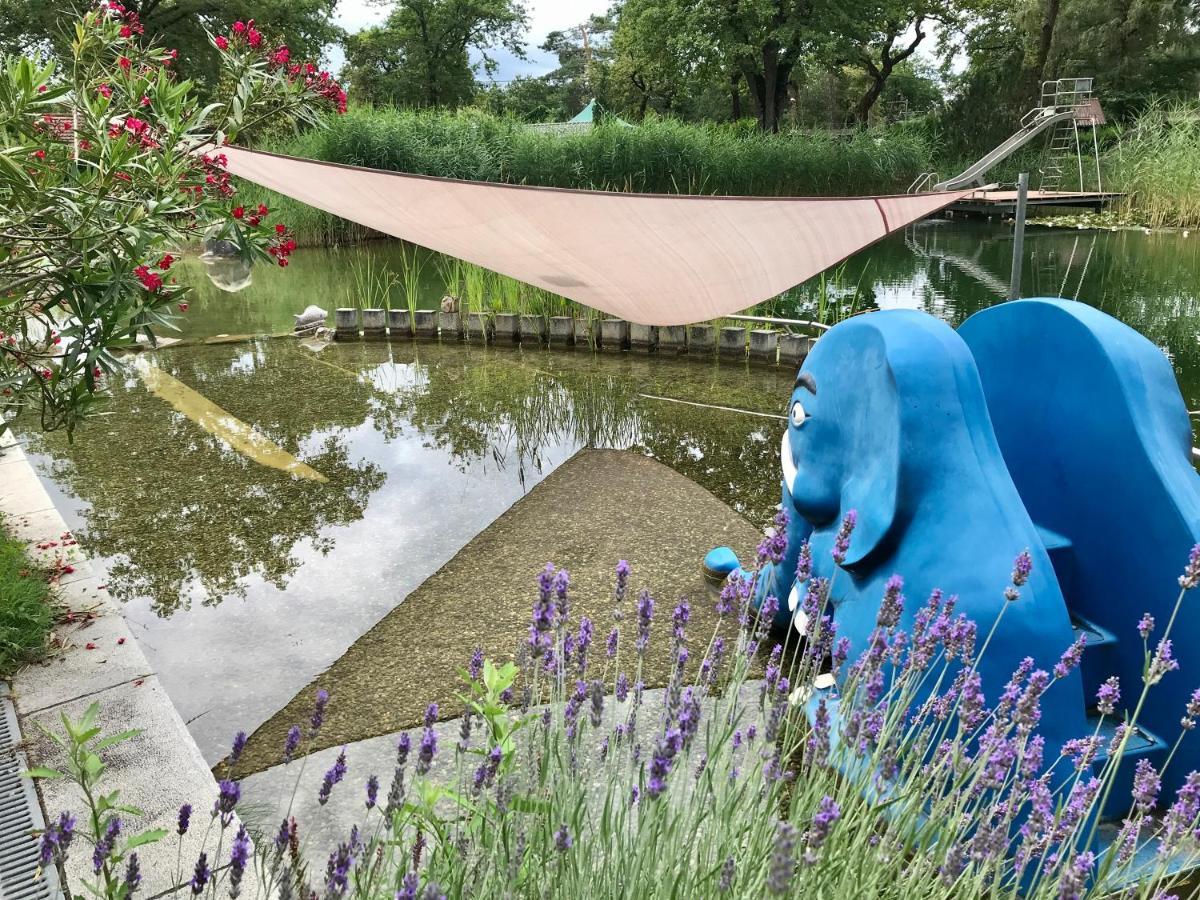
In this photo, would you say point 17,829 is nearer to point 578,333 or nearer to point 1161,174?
point 578,333

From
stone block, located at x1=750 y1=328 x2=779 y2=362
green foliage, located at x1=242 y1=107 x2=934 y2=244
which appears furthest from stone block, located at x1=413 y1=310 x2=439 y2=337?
green foliage, located at x1=242 y1=107 x2=934 y2=244

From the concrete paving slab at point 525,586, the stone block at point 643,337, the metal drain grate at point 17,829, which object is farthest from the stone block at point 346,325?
the metal drain grate at point 17,829

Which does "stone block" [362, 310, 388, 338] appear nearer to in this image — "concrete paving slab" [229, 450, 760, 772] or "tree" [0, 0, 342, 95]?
"concrete paving slab" [229, 450, 760, 772]

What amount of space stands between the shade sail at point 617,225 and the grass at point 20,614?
179cm

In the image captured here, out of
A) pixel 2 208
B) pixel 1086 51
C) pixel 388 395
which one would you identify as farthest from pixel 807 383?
pixel 1086 51

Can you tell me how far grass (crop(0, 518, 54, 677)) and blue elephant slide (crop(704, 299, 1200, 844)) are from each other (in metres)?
2.17

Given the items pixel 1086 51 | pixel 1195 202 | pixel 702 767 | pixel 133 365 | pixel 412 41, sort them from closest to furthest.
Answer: pixel 702 767 → pixel 133 365 → pixel 1195 202 → pixel 1086 51 → pixel 412 41

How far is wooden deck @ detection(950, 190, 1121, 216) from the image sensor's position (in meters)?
15.8

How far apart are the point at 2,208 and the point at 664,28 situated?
2176 cm

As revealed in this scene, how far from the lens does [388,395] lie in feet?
19.0

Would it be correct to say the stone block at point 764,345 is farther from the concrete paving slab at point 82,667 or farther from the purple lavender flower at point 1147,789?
the purple lavender flower at point 1147,789

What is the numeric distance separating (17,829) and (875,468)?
1964 mm

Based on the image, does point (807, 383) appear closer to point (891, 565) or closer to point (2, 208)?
point (891, 565)

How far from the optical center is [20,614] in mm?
2441
